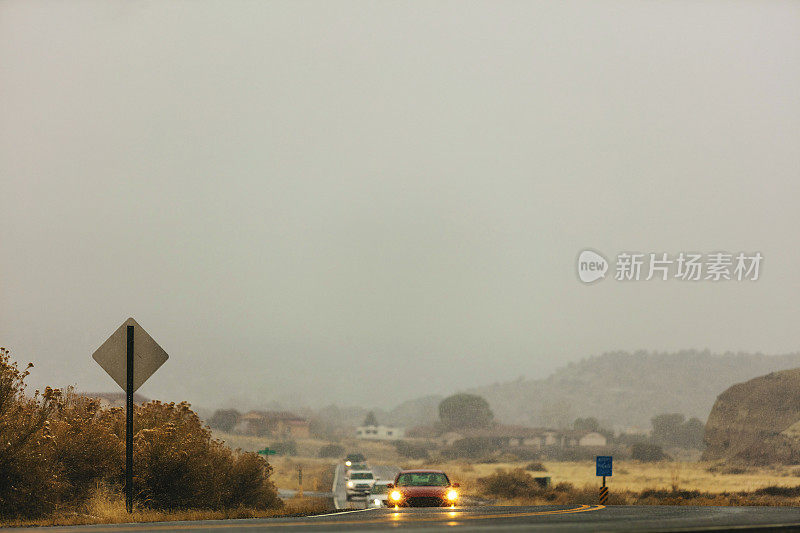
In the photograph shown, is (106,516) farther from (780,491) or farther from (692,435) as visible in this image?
(692,435)

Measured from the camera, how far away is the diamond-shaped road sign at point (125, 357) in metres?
21.1

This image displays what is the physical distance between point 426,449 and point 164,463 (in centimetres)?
17765

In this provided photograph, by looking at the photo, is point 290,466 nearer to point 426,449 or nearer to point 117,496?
point 426,449

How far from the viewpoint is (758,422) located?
138m

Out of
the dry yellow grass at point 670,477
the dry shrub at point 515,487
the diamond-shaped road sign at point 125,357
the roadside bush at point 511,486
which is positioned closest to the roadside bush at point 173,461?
the diamond-shaped road sign at point 125,357

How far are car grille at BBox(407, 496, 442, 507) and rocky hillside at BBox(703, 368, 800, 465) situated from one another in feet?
361

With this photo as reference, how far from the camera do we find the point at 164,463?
25297mm

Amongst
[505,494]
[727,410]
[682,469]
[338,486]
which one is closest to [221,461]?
[505,494]

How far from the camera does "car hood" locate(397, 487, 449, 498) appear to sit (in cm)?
2681

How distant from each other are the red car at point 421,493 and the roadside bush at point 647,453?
12697 centimetres

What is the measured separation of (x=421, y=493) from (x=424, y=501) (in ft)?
0.78

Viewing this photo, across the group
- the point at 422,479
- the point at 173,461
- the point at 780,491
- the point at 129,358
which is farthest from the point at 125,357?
the point at 780,491

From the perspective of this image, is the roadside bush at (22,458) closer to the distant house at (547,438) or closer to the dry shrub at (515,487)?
the dry shrub at (515,487)

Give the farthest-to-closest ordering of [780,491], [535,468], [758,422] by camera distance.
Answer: [758,422] → [535,468] → [780,491]
